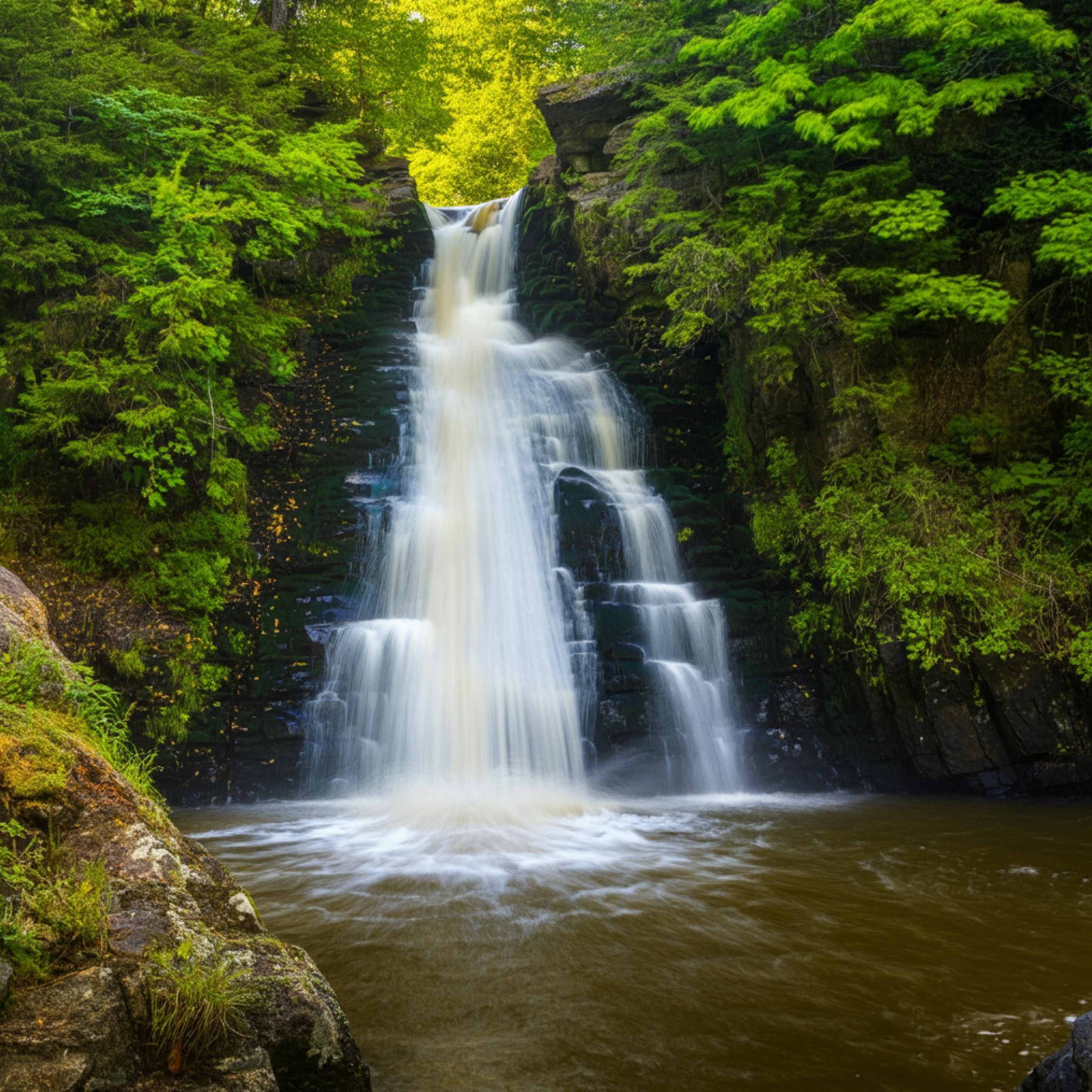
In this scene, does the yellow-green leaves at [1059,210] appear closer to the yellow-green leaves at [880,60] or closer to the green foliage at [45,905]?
the yellow-green leaves at [880,60]

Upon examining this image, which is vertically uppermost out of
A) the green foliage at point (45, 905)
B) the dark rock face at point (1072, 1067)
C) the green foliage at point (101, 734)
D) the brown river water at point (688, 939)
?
the green foliage at point (101, 734)

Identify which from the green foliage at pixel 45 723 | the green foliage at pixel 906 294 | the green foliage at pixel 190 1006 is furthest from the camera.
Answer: the green foliage at pixel 906 294

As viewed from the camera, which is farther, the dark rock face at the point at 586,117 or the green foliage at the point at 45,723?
the dark rock face at the point at 586,117

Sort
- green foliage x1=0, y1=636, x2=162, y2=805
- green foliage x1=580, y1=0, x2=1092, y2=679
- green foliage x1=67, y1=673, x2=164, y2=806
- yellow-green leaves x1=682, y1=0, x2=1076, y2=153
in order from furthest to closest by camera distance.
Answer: green foliage x1=580, y1=0, x2=1092, y2=679, yellow-green leaves x1=682, y1=0, x2=1076, y2=153, green foliage x1=67, y1=673, x2=164, y2=806, green foliage x1=0, y1=636, x2=162, y2=805

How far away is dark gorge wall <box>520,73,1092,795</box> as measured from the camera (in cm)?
796

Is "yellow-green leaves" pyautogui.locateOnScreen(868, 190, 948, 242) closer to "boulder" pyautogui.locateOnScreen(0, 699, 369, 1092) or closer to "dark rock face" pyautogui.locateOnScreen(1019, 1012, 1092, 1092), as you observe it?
"dark rock face" pyautogui.locateOnScreen(1019, 1012, 1092, 1092)

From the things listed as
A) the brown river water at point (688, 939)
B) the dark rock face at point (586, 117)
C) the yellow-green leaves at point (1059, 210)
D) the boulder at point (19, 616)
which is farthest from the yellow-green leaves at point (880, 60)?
the boulder at point (19, 616)

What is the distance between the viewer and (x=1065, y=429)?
342 inches

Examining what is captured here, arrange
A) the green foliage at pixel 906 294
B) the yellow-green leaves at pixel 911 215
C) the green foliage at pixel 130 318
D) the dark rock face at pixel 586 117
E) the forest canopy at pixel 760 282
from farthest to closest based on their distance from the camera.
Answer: the dark rock face at pixel 586 117
the green foliage at pixel 130 318
the yellow-green leaves at pixel 911 215
the forest canopy at pixel 760 282
the green foliage at pixel 906 294

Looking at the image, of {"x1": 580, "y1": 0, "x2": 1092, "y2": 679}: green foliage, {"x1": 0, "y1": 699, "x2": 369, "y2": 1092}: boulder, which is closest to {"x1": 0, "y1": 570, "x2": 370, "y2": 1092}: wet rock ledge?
{"x1": 0, "y1": 699, "x2": 369, "y2": 1092}: boulder

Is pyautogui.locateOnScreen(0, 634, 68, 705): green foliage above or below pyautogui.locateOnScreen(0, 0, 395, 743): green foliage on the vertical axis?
below

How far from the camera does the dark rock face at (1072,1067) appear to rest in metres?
2.30

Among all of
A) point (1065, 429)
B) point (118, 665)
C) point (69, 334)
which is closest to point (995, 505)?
point (1065, 429)

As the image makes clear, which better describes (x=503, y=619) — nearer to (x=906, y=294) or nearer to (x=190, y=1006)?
(x=906, y=294)
